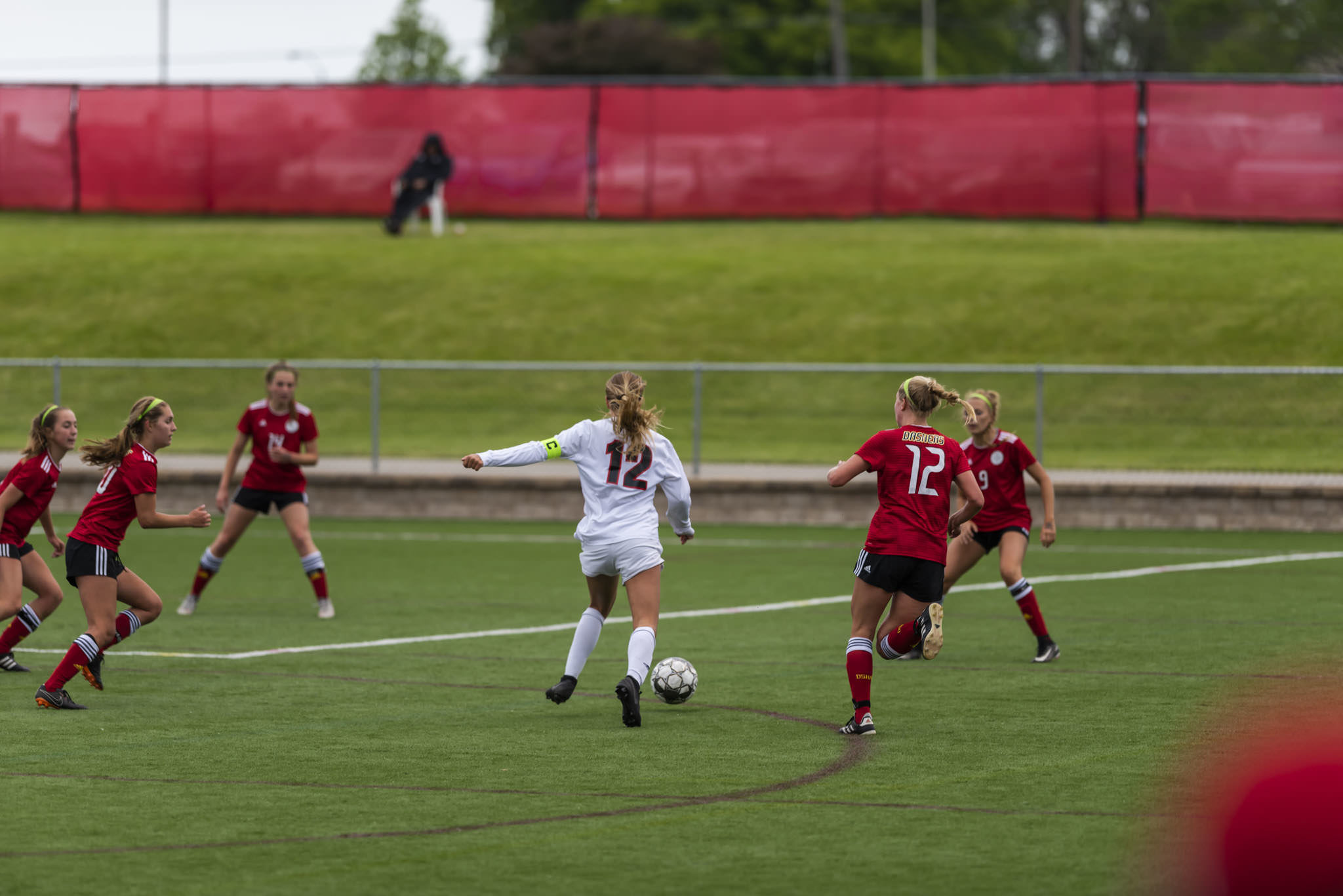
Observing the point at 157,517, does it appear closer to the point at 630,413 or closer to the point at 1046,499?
the point at 630,413

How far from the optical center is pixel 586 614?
29.7ft

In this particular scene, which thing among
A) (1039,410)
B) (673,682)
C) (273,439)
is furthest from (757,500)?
(673,682)

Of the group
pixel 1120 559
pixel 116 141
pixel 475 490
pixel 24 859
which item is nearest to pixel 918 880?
pixel 24 859

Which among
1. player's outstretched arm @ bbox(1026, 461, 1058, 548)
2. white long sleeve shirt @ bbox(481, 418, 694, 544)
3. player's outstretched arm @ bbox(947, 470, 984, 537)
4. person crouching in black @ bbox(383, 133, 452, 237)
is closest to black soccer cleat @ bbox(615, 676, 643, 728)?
white long sleeve shirt @ bbox(481, 418, 694, 544)

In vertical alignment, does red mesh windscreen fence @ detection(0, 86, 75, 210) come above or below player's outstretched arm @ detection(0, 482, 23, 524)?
above

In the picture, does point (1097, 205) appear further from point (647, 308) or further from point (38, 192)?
point (38, 192)

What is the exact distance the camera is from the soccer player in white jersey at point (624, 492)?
345 inches

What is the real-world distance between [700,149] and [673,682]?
24.8 metres

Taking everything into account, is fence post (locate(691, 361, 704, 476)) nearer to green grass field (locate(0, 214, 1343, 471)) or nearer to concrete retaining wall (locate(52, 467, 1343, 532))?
concrete retaining wall (locate(52, 467, 1343, 532))

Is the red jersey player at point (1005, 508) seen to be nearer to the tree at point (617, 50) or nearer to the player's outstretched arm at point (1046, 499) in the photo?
the player's outstretched arm at point (1046, 499)

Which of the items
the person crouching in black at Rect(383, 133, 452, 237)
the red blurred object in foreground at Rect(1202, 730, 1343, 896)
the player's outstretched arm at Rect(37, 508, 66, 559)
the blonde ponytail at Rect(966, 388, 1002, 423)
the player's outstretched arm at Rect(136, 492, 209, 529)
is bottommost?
the player's outstretched arm at Rect(37, 508, 66, 559)

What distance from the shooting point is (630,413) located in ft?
28.7

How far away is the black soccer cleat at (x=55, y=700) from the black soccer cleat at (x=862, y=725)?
4007 mm

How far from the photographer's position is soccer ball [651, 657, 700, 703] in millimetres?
9102
